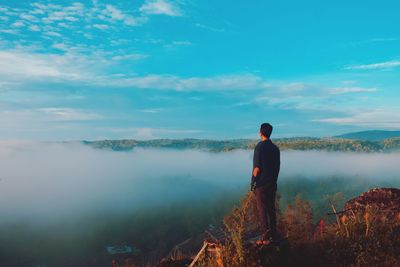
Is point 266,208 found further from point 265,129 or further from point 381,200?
point 381,200

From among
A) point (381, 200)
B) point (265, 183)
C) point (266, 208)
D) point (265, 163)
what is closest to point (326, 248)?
point (266, 208)

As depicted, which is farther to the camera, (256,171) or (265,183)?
(265,183)

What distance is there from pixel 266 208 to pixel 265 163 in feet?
3.87

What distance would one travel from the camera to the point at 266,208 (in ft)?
37.9

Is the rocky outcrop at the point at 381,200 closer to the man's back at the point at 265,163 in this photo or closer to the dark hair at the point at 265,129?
the man's back at the point at 265,163

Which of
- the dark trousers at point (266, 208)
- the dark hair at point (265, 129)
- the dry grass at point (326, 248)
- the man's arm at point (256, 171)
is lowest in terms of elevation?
the dry grass at point (326, 248)

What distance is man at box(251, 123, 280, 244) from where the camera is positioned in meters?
11.5

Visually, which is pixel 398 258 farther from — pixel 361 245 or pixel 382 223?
pixel 382 223

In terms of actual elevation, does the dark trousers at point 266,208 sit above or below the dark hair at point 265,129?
below

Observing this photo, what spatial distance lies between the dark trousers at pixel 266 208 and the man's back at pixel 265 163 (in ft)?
0.58

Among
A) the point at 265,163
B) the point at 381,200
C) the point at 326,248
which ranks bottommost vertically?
the point at 326,248

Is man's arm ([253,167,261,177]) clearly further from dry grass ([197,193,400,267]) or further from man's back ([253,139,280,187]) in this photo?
dry grass ([197,193,400,267])

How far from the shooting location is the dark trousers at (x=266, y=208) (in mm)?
11500

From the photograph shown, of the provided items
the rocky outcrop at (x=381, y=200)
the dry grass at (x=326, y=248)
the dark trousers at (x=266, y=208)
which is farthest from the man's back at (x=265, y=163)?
the rocky outcrop at (x=381, y=200)
